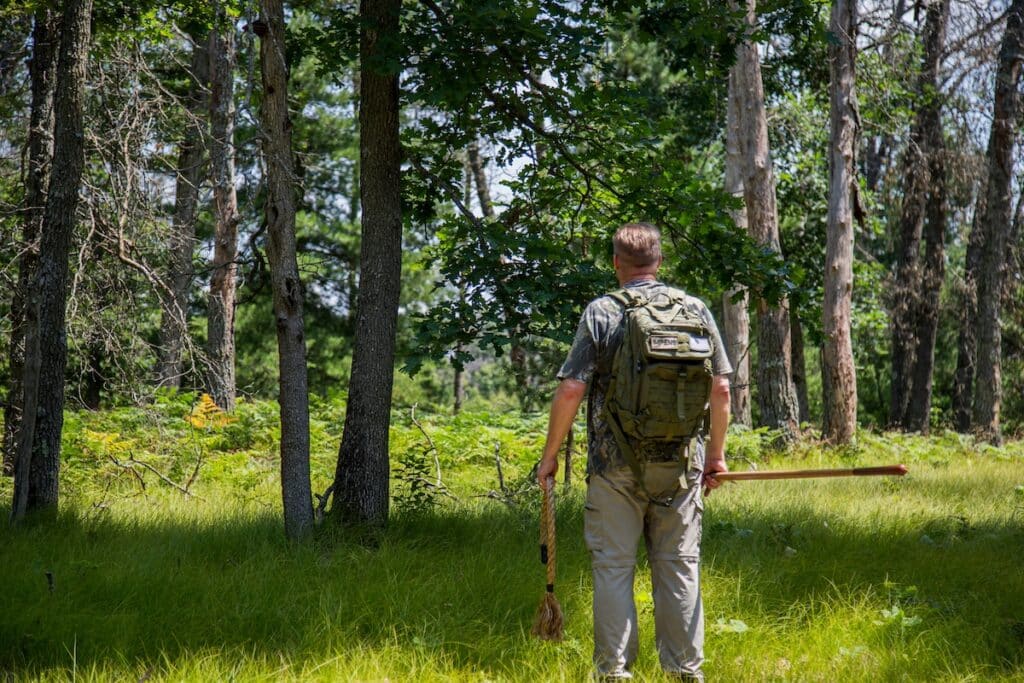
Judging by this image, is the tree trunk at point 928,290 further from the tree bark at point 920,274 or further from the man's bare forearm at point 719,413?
the man's bare forearm at point 719,413

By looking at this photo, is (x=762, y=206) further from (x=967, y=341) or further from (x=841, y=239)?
(x=967, y=341)

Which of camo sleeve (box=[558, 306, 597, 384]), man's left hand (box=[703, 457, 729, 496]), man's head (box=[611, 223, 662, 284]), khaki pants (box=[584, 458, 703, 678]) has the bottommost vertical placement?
khaki pants (box=[584, 458, 703, 678])

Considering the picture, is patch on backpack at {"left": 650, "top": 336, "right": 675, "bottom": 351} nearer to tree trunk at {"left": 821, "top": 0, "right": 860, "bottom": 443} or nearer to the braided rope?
the braided rope

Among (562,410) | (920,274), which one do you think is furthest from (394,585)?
(920,274)

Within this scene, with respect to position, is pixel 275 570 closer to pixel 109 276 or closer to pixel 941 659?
pixel 941 659

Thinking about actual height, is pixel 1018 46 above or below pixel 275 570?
above

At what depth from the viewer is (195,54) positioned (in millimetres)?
17266

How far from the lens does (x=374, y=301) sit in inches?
248

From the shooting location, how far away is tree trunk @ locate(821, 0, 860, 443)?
513 inches

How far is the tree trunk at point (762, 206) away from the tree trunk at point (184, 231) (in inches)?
291

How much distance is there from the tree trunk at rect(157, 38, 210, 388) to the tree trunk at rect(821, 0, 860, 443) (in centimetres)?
849

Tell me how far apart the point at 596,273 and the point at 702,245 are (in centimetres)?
91

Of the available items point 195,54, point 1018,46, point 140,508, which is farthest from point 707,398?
point 195,54

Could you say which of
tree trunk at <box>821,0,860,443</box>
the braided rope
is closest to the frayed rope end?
the braided rope
